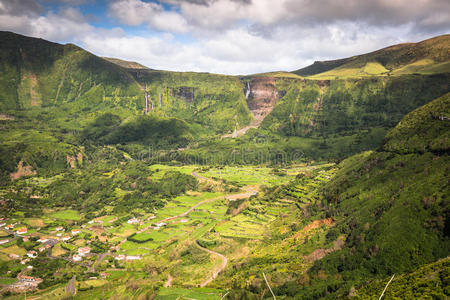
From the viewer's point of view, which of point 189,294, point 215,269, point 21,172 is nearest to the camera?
point 189,294

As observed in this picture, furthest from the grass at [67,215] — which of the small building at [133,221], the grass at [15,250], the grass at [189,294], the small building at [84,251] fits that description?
the grass at [189,294]

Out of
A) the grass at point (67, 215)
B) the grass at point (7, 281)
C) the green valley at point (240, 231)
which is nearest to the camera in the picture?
the green valley at point (240, 231)

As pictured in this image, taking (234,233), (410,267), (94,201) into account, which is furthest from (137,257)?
(410,267)

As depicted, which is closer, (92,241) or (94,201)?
(92,241)

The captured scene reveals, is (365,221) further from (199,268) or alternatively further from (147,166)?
(147,166)

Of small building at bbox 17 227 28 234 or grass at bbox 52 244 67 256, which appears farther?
small building at bbox 17 227 28 234

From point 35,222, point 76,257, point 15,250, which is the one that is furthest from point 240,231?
point 35,222

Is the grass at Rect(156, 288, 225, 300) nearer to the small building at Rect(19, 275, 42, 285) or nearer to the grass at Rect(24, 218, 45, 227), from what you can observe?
the small building at Rect(19, 275, 42, 285)

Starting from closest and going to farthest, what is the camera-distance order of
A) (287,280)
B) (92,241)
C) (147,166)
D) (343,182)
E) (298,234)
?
(287,280)
(298,234)
(343,182)
(92,241)
(147,166)

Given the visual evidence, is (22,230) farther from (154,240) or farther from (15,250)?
(154,240)

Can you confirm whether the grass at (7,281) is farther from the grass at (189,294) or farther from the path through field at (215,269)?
the path through field at (215,269)

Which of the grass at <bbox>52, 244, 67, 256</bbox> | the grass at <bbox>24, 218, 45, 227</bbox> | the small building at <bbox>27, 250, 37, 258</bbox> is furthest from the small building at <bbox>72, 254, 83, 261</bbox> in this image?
the grass at <bbox>24, 218, 45, 227</bbox>
